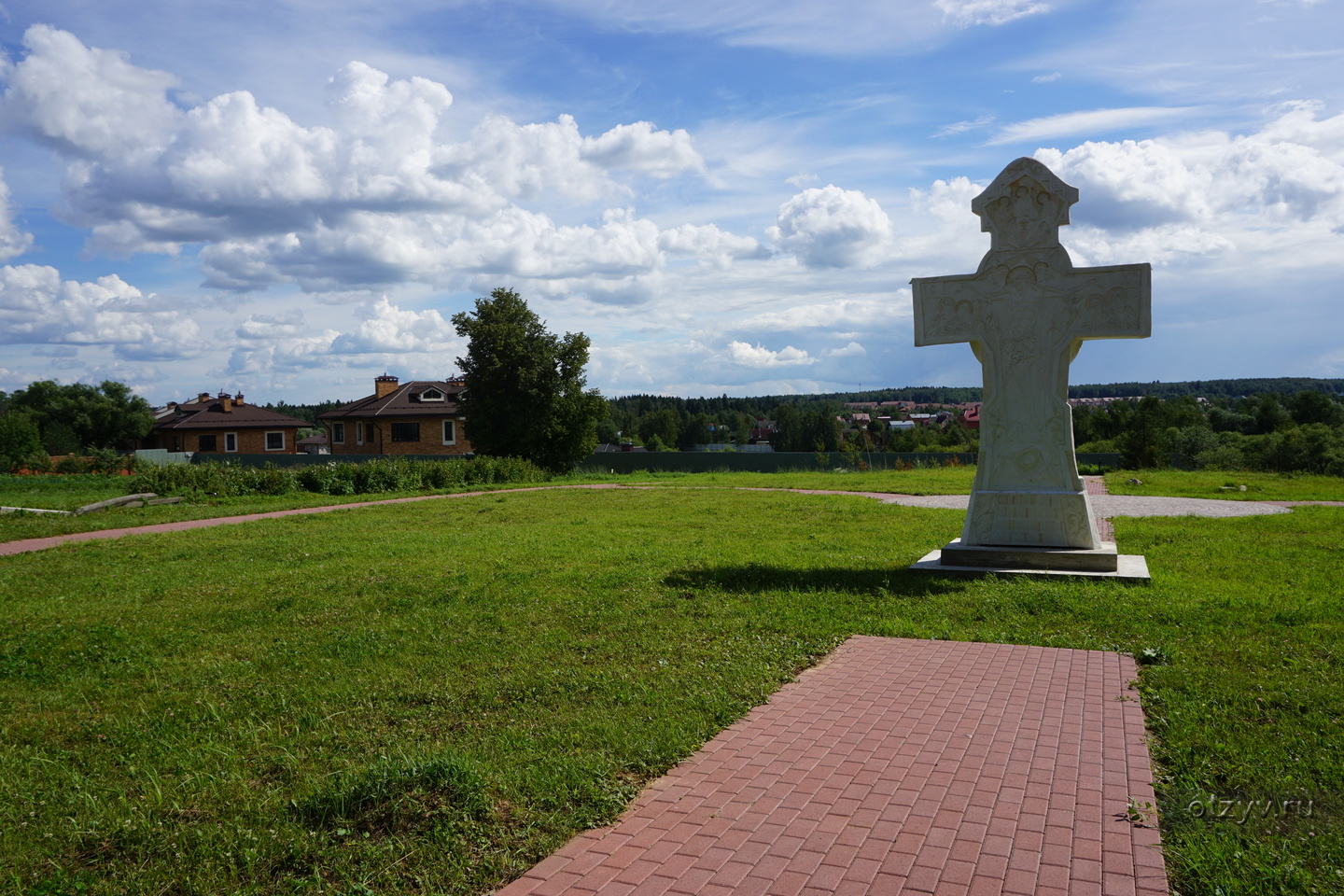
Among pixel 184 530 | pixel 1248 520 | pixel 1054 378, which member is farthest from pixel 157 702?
pixel 1248 520

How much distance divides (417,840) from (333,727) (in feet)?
4.98

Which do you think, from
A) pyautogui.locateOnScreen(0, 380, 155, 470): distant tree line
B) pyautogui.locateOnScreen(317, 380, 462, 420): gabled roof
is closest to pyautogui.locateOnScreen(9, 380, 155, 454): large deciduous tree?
pyautogui.locateOnScreen(0, 380, 155, 470): distant tree line

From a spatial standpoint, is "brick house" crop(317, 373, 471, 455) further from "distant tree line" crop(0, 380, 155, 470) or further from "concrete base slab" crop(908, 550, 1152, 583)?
"concrete base slab" crop(908, 550, 1152, 583)

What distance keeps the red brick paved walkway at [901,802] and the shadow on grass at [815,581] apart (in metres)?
2.64

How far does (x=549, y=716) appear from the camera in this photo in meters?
4.74

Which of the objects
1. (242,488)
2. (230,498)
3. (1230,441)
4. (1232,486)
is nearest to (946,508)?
(1232,486)

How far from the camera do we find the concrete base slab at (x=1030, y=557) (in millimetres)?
8430

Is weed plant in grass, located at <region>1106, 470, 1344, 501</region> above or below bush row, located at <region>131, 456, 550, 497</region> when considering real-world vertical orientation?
below

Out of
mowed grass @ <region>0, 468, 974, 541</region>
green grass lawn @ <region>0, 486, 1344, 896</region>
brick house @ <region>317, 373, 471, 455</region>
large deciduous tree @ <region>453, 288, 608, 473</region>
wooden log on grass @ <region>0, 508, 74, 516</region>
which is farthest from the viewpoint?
brick house @ <region>317, 373, 471, 455</region>

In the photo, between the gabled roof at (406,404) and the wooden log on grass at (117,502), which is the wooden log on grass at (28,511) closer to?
the wooden log on grass at (117,502)

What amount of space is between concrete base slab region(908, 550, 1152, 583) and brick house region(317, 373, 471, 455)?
1495 inches

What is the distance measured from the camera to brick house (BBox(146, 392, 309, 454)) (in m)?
53.8

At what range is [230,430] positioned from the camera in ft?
177

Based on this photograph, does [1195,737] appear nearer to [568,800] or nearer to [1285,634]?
[1285,634]
